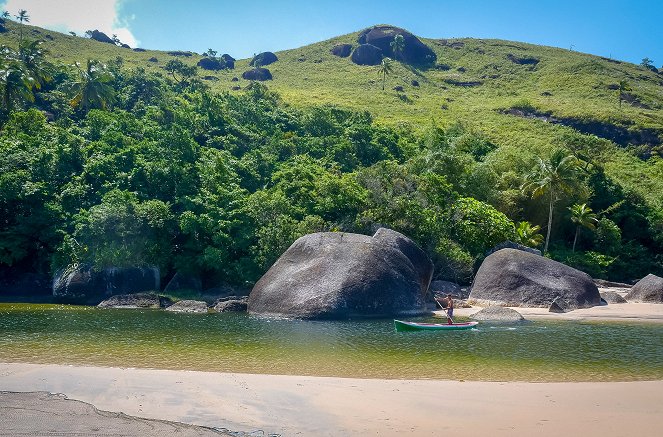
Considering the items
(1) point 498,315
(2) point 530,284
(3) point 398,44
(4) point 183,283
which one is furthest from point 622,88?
(4) point 183,283

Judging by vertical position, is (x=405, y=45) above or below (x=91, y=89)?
above

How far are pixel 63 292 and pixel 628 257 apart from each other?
49.2 metres

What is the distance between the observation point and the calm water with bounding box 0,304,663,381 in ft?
59.5

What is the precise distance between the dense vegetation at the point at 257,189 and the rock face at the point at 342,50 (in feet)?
212

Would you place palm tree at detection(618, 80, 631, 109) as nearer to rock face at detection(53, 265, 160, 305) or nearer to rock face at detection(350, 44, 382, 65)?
rock face at detection(350, 44, 382, 65)

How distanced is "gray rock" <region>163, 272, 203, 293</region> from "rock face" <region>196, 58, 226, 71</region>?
96.5 metres

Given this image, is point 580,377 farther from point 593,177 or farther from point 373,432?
point 593,177

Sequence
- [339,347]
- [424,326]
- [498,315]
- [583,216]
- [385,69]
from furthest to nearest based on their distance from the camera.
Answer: [385,69], [583,216], [498,315], [424,326], [339,347]

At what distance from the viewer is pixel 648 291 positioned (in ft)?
119

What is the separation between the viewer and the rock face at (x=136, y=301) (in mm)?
35469

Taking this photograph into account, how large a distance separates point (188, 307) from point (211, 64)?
10420 centimetres

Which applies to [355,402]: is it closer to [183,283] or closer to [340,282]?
[340,282]

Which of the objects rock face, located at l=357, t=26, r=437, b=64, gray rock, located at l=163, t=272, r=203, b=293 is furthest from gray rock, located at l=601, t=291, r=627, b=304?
rock face, located at l=357, t=26, r=437, b=64

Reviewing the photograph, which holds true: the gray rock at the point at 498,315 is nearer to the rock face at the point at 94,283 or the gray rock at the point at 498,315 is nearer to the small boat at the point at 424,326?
the small boat at the point at 424,326
